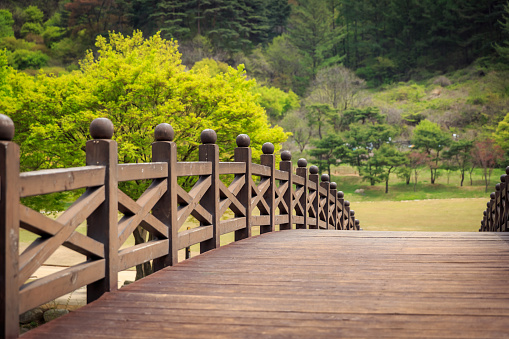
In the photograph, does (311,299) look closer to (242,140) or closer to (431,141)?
(242,140)

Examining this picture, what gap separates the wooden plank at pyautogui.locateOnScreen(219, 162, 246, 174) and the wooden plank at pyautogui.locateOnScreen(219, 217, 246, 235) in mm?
540

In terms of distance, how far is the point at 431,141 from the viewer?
141 ft

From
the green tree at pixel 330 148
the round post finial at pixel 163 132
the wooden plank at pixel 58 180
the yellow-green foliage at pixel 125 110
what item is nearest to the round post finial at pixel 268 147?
the round post finial at pixel 163 132

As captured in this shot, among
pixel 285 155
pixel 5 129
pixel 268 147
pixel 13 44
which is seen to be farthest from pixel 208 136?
pixel 13 44

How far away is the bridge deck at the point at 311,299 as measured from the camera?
2.71 metres

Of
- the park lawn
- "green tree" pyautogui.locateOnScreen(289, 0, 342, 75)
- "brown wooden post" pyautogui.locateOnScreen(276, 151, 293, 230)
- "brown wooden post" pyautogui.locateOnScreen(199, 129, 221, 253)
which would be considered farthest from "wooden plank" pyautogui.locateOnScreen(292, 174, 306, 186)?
"green tree" pyautogui.locateOnScreen(289, 0, 342, 75)

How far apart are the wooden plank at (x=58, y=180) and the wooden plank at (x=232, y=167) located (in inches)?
88.6

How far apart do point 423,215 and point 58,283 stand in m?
31.9

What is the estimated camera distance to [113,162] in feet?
11.6

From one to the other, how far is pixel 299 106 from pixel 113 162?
54092 mm

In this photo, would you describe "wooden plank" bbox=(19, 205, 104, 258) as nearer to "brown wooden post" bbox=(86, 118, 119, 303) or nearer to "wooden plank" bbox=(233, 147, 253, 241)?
"brown wooden post" bbox=(86, 118, 119, 303)

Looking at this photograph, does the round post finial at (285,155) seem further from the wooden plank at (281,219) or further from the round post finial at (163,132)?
the round post finial at (163,132)

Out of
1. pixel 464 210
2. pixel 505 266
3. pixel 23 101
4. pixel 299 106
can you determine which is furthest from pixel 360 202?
pixel 505 266

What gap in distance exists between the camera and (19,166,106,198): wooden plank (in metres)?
2.65
